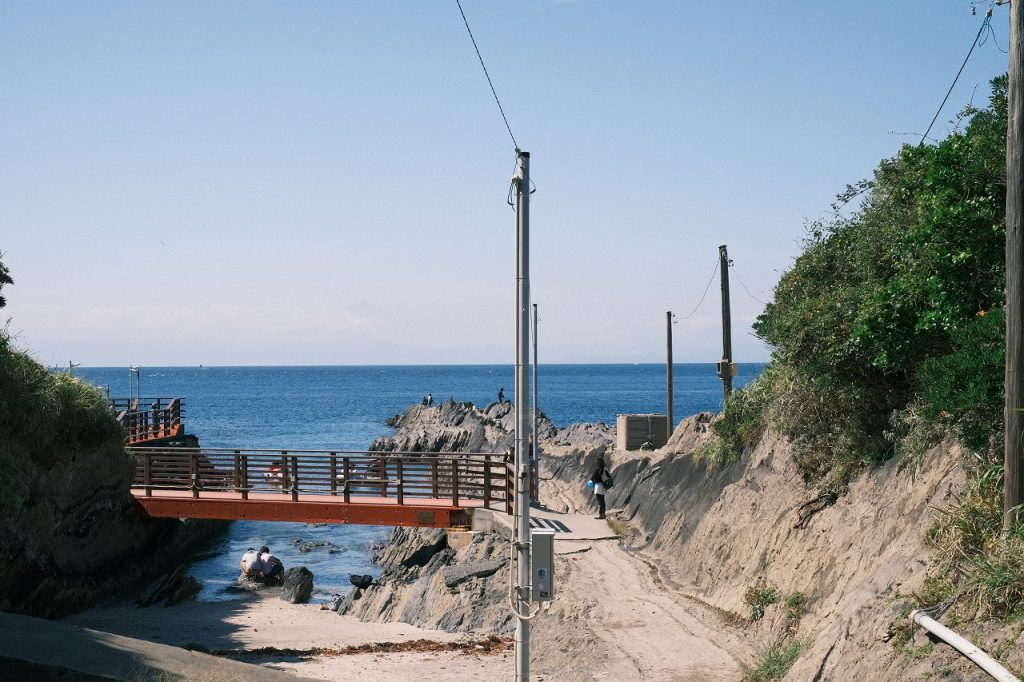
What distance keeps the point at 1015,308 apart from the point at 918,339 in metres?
4.75

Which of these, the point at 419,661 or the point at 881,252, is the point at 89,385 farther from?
the point at 881,252

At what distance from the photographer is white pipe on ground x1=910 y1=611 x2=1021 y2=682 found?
30.2 feet

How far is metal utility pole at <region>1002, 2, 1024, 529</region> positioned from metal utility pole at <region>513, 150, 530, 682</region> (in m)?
5.89

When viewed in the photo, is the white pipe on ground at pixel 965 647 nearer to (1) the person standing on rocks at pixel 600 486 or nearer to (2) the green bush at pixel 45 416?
(1) the person standing on rocks at pixel 600 486

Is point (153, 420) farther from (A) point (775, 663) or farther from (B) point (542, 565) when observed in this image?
(B) point (542, 565)

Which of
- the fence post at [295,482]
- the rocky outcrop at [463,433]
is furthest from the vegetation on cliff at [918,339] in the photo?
the rocky outcrop at [463,433]

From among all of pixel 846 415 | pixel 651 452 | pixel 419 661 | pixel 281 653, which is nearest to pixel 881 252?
pixel 846 415

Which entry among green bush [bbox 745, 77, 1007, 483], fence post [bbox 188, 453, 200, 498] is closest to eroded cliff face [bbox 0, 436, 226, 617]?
fence post [bbox 188, 453, 200, 498]

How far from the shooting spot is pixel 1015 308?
11.4 meters

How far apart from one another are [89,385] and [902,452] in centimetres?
2202

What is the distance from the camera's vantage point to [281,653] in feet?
65.9

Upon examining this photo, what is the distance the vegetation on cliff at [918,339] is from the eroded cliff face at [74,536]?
723 inches

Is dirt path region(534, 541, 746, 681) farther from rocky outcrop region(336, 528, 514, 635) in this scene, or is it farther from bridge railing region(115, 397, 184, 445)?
bridge railing region(115, 397, 184, 445)

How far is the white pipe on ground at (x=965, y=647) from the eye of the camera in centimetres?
921
